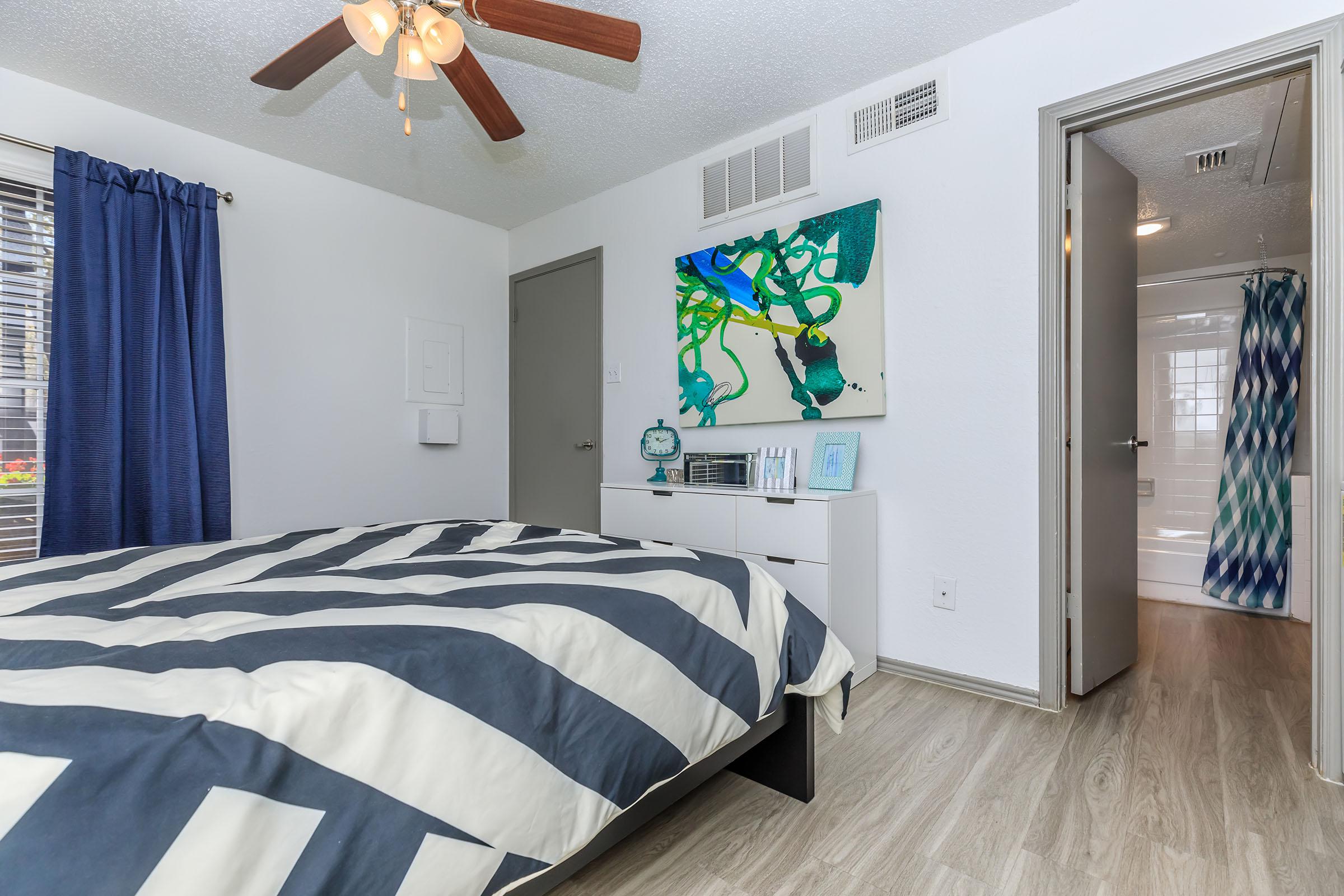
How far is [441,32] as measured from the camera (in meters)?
1.76

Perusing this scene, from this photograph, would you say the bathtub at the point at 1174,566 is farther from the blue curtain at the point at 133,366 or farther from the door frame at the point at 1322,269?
the blue curtain at the point at 133,366

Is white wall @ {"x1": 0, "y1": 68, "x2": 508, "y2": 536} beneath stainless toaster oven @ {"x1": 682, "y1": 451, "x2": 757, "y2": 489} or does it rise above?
above

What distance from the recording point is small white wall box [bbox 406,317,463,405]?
152 inches

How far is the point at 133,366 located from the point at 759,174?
9.18 ft

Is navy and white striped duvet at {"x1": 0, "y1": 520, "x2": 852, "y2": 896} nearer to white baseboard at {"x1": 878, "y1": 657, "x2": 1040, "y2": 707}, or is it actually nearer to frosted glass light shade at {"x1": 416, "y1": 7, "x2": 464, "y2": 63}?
white baseboard at {"x1": 878, "y1": 657, "x2": 1040, "y2": 707}

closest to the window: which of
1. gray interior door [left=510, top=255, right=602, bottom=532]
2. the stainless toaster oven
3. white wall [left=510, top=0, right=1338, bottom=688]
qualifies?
gray interior door [left=510, top=255, right=602, bottom=532]

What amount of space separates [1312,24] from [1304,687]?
2.21m

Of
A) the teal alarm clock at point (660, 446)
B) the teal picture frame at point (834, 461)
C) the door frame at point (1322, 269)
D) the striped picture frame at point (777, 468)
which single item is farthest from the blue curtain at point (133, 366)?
the door frame at point (1322, 269)

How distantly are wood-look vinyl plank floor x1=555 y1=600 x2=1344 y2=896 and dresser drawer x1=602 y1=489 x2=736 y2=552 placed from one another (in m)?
0.83

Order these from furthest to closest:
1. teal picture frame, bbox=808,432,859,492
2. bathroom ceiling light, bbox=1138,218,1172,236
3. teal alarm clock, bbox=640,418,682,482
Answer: bathroom ceiling light, bbox=1138,218,1172,236, teal alarm clock, bbox=640,418,682,482, teal picture frame, bbox=808,432,859,492

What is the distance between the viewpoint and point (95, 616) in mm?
1158

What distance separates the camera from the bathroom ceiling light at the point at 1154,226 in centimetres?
351

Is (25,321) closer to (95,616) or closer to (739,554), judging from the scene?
(95,616)

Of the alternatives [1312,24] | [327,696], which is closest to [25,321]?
[327,696]
